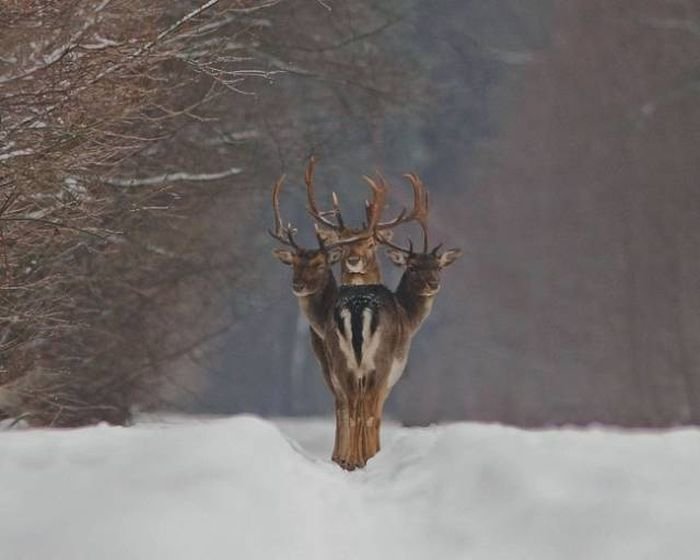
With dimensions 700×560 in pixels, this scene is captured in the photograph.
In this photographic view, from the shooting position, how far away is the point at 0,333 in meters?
10.7

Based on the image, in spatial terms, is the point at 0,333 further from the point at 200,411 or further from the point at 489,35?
the point at 489,35

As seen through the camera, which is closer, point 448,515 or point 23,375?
point 448,515

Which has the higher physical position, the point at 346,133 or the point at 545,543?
the point at 346,133

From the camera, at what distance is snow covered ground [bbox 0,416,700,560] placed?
5086 mm

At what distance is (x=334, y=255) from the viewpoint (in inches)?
382

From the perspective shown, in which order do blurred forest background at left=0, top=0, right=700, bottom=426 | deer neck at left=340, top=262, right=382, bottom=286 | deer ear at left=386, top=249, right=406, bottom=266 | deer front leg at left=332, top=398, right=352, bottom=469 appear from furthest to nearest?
blurred forest background at left=0, top=0, right=700, bottom=426 < deer ear at left=386, top=249, right=406, bottom=266 < deer neck at left=340, top=262, right=382, bottom=286 < deer front leg at left=332, top=398, right=352, bottom=469

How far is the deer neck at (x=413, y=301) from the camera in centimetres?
976

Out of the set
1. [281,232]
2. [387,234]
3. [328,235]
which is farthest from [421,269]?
[281,232]

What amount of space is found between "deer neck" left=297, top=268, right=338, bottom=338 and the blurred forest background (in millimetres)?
4273

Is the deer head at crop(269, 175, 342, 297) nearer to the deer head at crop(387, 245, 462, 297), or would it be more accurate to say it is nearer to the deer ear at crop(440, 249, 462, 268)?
the deer head at crop(387, 245, 462, 297)

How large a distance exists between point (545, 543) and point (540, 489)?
499 millimetres

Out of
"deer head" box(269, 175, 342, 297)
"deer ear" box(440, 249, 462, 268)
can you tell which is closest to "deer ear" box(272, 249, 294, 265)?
"deer head" box(269, 175, 342, 297)

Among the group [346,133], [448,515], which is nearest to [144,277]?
[346,133]

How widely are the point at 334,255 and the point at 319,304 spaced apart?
37 centimetres
